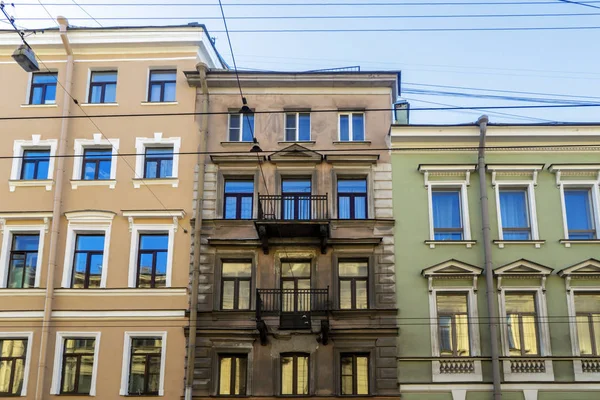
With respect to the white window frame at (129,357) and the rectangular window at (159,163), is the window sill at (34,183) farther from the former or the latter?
the white window frame at (129,357)

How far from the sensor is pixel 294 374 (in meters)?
21.0

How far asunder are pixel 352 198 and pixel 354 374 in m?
5.63

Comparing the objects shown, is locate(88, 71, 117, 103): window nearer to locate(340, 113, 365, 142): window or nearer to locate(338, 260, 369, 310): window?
locate(340, 113, 365, 142): window

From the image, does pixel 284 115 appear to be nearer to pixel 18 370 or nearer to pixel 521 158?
pixel 521 158

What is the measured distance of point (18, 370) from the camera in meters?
21.2

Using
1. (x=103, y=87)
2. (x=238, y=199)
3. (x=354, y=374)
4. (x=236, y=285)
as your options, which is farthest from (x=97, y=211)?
(x=354, y=374)

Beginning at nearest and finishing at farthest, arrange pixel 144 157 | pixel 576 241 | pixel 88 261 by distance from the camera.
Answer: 1. pixel 576 241
2. pixel 88 261
3. pixel 144 157

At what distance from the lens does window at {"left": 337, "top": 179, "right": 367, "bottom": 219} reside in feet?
74.6

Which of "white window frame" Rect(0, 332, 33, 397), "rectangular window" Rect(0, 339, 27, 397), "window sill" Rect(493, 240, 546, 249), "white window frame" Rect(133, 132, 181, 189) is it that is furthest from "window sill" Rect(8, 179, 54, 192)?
"window sill" Rect(493, 240, 546, 249)

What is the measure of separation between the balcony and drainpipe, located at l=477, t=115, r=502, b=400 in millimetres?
4906

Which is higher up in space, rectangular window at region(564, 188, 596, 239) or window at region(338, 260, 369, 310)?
rectangular window at region(564, 188, 596, 239)

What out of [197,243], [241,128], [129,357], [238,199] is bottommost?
[129,357]

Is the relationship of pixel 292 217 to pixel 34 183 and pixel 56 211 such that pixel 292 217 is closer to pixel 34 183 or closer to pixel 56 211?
pixel 56 211

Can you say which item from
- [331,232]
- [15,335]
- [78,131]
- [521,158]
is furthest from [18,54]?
[521,158]
